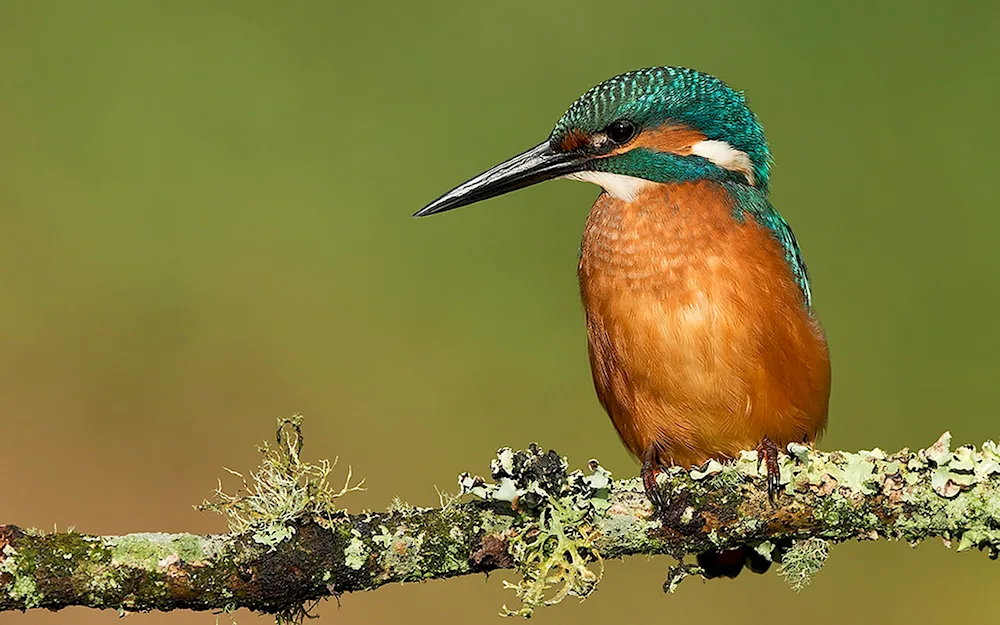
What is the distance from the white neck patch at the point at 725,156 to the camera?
3113 millimetres

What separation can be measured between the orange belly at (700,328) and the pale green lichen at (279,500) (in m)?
0.98

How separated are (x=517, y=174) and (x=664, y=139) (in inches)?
15.0

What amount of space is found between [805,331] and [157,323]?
8.01 feet

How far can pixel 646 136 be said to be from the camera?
3.08 metres

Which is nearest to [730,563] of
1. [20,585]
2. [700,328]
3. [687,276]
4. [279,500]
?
[700,328]

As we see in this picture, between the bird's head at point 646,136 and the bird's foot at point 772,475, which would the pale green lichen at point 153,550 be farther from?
the bird's head at point 646,136

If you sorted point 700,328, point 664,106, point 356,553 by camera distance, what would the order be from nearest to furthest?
1. point 356,553
2. point 700,328
3. point 664,106

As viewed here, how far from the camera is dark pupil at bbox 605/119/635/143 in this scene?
3.07 meters

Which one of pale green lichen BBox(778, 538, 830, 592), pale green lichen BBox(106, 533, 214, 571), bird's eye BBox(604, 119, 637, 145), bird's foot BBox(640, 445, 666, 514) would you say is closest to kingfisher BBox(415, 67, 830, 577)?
bird's eye BBox(604, 119, 637, 145)

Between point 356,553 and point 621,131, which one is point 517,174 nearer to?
point 621,131

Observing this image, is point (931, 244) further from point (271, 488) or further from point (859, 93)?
point (271, 488)

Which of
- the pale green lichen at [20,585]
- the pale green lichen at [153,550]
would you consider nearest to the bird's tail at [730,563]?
the pale green lichen at [153,550]

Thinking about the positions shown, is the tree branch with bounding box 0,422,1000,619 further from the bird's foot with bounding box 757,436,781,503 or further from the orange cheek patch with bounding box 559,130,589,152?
the orange cheek patch with bounding box 559,130,589,152

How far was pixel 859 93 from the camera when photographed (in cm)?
470
